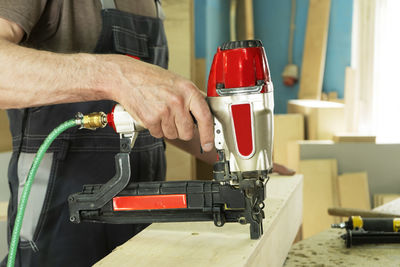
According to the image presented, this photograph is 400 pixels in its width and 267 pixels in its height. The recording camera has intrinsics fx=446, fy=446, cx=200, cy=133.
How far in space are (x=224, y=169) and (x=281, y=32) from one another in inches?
160

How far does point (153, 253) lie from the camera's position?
0.99 meters

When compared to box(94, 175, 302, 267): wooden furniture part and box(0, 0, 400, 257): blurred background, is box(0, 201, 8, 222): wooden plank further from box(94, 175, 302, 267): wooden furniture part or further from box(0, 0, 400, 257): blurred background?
box(0, 0, 400, 257): blurred background

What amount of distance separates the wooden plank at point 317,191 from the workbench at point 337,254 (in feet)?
7.24

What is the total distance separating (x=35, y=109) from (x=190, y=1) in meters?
1.76

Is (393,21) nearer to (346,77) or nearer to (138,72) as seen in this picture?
(346,77)

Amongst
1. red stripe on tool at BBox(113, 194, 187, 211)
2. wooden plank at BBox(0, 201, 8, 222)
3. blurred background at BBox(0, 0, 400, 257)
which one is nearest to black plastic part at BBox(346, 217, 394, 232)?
red stripe on tool at BBox(113, 194, 187, 211)

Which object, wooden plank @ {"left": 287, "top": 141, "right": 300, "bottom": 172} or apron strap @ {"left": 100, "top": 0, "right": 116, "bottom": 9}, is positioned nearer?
apron strap @ {"left": 100, "top": 0, "right": 116, "bottom": 9}

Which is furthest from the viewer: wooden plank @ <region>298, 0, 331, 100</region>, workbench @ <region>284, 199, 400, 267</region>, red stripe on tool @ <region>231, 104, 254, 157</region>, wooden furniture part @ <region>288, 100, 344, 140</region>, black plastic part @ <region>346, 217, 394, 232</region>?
wooden plank @ <region>298, 0, 331, 100</region>

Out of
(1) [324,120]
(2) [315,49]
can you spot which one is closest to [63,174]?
Answer: (1) [324,120]

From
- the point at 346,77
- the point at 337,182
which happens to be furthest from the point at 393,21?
the point at 337,182

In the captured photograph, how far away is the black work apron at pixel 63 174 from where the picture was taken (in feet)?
3.82

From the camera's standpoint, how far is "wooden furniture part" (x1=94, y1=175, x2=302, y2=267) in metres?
0.94

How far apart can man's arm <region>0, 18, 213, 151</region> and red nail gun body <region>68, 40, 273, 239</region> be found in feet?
0.16

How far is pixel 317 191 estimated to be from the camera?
375cm
